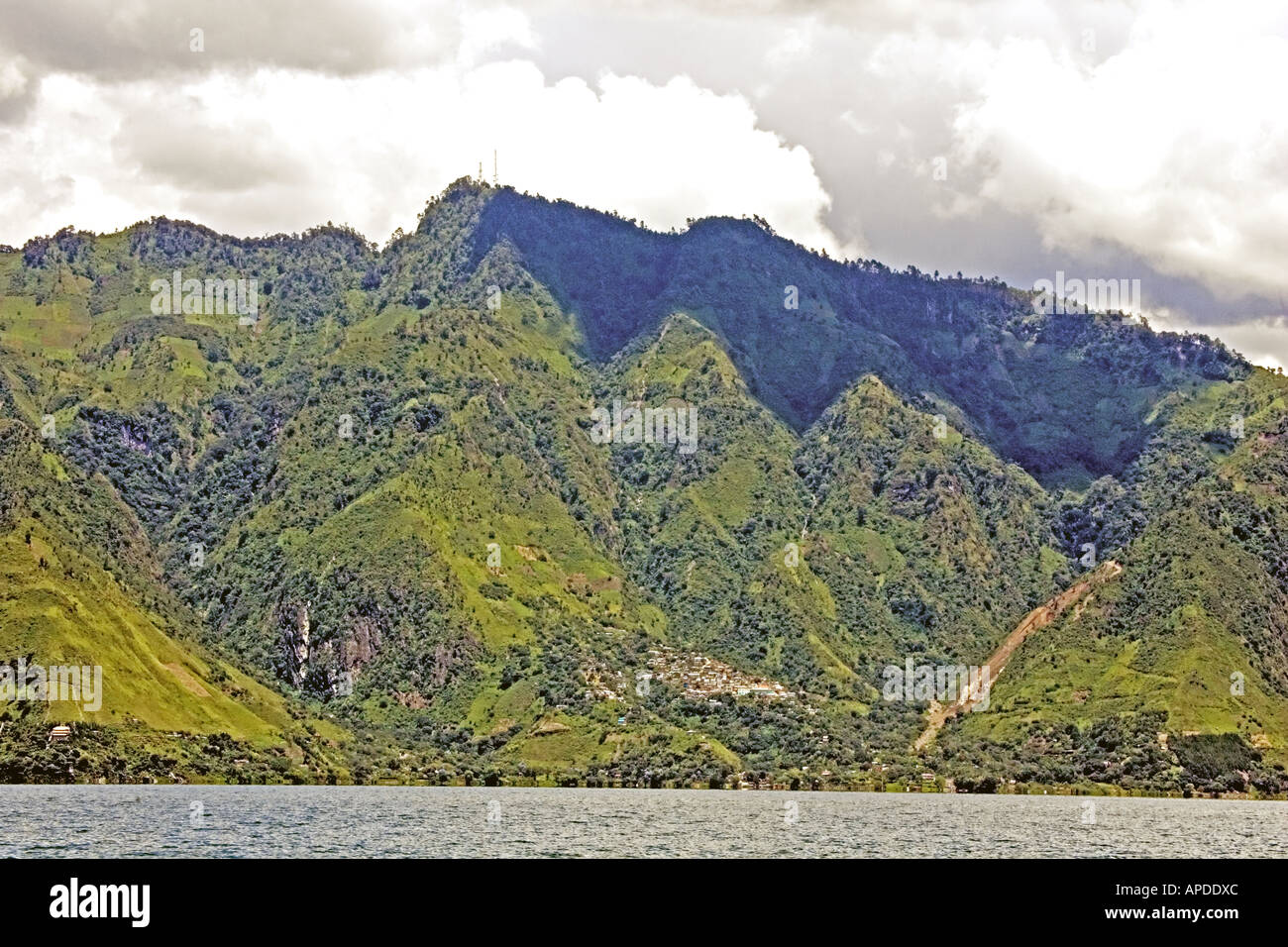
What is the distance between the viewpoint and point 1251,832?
16375 cm

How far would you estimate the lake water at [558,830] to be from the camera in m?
111

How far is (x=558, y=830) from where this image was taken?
137875 millimetres

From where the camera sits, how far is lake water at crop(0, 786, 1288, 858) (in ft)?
365

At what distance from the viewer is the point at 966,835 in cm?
14612
